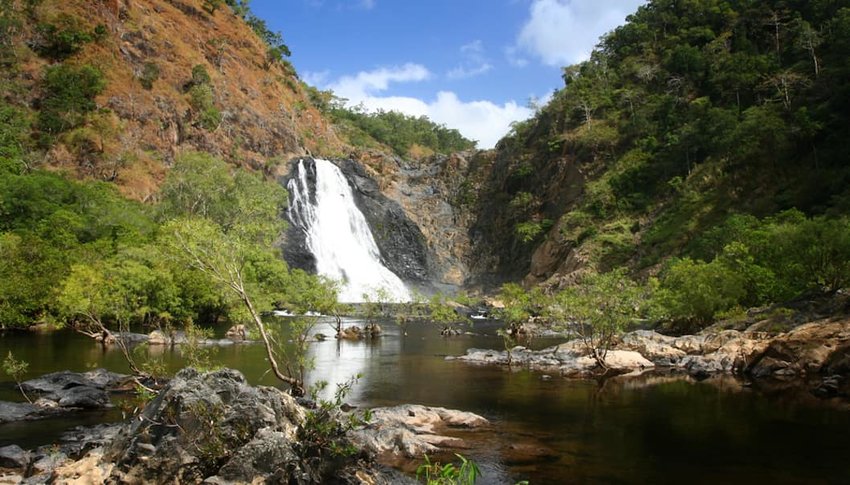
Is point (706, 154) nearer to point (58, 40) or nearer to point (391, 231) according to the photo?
point (391, 231)

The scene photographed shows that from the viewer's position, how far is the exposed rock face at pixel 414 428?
44.9 feet

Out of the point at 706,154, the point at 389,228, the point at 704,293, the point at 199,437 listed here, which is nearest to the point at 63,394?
the point at 199,437

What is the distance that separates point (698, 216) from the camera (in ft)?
177

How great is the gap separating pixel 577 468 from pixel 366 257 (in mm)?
59392

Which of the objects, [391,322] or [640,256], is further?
[640,256]

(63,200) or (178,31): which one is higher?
(178,31)

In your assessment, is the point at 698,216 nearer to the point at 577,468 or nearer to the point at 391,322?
the point at 391,322

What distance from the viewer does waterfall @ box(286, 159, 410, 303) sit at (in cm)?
6694

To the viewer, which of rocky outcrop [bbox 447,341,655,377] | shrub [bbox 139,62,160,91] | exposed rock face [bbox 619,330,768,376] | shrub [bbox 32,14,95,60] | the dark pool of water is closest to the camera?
the dark pool of water

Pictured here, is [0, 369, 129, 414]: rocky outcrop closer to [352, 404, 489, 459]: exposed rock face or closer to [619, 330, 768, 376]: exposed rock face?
[352, 404, 489, 459]: exposed rock face

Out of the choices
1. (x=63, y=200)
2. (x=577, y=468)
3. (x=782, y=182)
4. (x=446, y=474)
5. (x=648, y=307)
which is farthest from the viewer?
(x=782, y=182)

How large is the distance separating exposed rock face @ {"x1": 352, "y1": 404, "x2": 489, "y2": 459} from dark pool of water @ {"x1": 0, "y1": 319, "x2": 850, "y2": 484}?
3.31 feet

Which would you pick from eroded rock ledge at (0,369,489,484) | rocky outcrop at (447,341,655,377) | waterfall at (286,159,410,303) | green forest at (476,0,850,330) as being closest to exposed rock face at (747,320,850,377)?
rocky outcrop at (447,341,655,377)

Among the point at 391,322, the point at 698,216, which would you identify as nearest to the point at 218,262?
the point at 391,322
